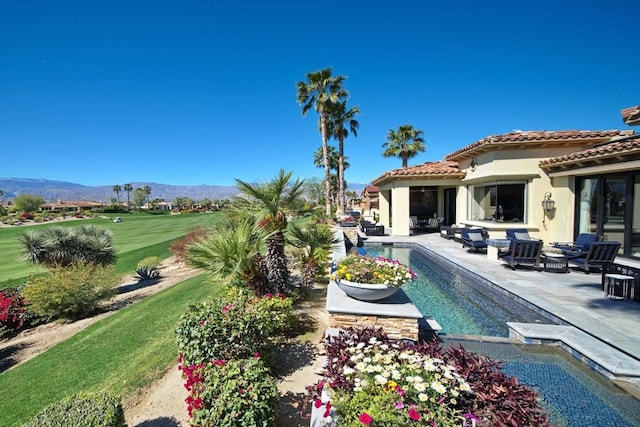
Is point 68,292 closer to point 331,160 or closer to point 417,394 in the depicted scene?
point 417,394

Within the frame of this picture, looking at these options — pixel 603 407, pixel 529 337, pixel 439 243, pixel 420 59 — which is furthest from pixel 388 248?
pixel 420 59

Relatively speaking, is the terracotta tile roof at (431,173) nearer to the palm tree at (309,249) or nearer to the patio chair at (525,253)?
the patio chair at (525,253)

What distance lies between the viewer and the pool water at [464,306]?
220 inches

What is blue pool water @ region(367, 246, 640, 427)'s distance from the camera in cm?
314

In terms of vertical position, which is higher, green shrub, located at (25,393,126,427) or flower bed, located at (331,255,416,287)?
flower bed, located at (331,255,416,287)

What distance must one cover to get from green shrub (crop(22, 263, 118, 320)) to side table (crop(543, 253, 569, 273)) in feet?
46.2

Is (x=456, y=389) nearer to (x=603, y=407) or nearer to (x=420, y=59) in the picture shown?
(x=603, y=407)

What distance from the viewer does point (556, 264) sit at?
27.9 ft

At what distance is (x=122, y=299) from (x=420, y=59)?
23.8 m

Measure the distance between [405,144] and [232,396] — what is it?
28.8 metres

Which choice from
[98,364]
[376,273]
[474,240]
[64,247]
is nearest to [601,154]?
[474,240]

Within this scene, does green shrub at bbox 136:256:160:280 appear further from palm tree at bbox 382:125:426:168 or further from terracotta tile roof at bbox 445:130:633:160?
palm tree at bbox 382:125:426:168

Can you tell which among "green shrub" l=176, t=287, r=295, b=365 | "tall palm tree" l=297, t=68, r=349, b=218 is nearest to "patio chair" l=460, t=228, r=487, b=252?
"green shrub" l=176, t=287, r=295, b=365

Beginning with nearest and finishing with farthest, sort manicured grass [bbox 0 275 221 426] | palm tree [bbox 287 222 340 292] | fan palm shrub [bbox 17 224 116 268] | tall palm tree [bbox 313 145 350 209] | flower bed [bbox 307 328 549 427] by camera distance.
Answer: flower bed [bbox 307 328 549 427]
manicured grass [bbox 0 275 221 426]
palm tree [bbox 287 222 340 292]
fan palm shrub [bbox 17 224 116 268]
tall palm tree [bbox 313 145 350 209]
